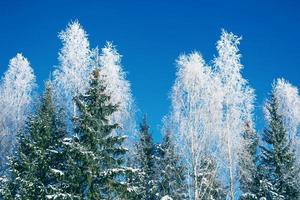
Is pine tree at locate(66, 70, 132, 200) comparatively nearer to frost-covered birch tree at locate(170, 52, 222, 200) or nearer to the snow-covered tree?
frost-covered birch tree at locate(170, 52, 222, 200)

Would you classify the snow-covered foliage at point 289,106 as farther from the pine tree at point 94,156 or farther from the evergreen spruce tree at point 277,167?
the pine tree at point 94,156

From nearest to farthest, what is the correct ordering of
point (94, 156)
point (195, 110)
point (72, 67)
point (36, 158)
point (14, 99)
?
point (94, 156)
point (36, 158)
point (195, 110)
point (72, 67)
point (14, 99)

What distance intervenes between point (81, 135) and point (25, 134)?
15.4 feet

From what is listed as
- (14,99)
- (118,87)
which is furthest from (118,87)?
(14,99)

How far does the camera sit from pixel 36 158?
24.1 meters

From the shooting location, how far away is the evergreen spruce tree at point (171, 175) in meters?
30.2

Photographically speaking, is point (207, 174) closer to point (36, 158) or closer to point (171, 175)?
point (171, 175)

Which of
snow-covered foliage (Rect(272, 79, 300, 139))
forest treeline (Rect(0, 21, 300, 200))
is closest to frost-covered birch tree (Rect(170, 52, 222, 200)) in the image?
forest treeline (Rect(0, 21, 300, 200))

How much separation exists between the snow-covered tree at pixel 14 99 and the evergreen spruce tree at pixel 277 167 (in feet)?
57.3

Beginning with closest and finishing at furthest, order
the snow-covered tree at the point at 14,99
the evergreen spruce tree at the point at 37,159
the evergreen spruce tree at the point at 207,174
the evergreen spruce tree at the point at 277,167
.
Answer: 1. the evergreen spruce tree at the point at 37,159
2. the evergreen spruce tree at the point at 207,174
3. the evergreen spruce tree at the point at 277,167
4. the snow-covered tree at the point at 14,99

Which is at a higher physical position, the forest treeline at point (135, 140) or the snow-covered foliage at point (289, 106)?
the snow-covered foliage at point (289, 106)

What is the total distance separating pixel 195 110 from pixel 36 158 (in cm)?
964

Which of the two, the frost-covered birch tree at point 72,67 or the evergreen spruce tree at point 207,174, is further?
the frost-covered birch tree at point 72,67

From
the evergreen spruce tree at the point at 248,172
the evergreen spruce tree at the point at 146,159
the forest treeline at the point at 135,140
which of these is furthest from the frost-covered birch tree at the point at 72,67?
the evergreen spruce tree at the point at 248,172
